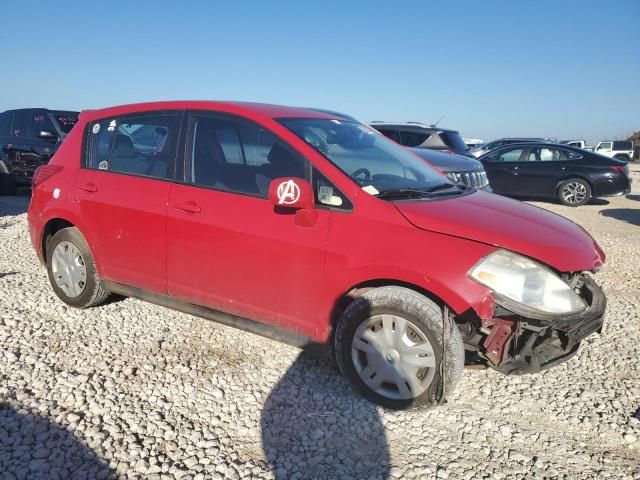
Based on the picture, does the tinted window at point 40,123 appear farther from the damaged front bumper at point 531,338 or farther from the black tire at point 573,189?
the black tire at point 573,189

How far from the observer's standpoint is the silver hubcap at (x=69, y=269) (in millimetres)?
4164

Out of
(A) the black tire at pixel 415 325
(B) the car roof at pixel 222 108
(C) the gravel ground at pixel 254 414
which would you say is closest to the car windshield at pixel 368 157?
(B) the car roof at pixel 222 108

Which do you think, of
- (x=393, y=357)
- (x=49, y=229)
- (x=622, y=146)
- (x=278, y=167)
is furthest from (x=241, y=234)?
(x=622, y=146)

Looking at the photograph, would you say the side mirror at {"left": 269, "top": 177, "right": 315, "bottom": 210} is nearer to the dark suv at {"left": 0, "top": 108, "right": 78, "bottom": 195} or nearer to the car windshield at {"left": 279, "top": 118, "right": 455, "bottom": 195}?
the car windshield at {"left": 279, "top": 118, "right": 455, "bottom": 195}

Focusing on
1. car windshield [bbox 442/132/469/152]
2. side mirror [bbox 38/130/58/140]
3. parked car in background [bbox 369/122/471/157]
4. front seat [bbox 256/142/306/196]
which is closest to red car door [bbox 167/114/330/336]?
front seat [bbox 256/142/306/196]

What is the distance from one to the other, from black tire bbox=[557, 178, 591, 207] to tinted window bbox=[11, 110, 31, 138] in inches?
476

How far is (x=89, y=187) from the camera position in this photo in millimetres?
→ 3955

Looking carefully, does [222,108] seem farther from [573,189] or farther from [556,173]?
[573,189]

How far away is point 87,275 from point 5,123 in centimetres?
835

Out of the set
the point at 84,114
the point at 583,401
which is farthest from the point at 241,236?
the point at 583,401

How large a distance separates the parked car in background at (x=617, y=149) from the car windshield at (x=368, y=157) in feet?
117

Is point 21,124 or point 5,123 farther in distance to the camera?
point 5,123

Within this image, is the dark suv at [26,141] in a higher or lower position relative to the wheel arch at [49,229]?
higher

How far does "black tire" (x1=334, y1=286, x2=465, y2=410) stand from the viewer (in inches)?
107
